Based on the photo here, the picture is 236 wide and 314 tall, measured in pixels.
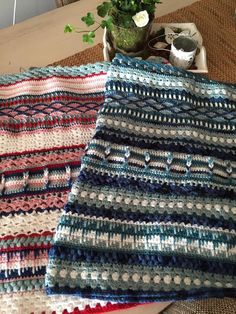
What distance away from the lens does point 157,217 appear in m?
0.63

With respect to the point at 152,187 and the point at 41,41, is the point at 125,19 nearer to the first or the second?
the point at 41,41

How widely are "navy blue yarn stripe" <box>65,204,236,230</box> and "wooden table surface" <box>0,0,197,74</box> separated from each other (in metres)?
A: 0.46

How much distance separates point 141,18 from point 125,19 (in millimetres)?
36

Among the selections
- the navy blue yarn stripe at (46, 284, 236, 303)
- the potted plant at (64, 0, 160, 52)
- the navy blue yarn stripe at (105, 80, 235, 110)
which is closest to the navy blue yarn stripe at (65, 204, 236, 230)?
the navy blue yarn stripe at (46, 284, 236, 303)

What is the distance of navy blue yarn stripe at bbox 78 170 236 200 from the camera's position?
66 cm

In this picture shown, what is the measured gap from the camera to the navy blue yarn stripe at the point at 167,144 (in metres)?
0.71

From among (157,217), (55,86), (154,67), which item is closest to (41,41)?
(55,86)

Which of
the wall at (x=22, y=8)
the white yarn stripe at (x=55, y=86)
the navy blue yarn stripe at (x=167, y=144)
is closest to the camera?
the navy blue yarn stripe at (x=167, y=144)

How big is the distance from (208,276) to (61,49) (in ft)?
2.20

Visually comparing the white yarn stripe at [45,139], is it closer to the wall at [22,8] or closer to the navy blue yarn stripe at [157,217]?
the navy blue yarn stripe at [157,217]

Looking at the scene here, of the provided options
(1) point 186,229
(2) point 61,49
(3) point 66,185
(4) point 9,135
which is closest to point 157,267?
(1) point 186,229

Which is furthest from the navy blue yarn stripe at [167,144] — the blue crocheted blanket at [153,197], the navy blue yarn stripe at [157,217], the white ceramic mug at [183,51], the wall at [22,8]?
the wall at [22,8]

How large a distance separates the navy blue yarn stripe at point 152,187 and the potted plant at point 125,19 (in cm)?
33

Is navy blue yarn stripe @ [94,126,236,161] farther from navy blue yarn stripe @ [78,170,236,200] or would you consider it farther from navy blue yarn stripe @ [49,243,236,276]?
navy blue yarn stripe @ [49,243,236,276]
